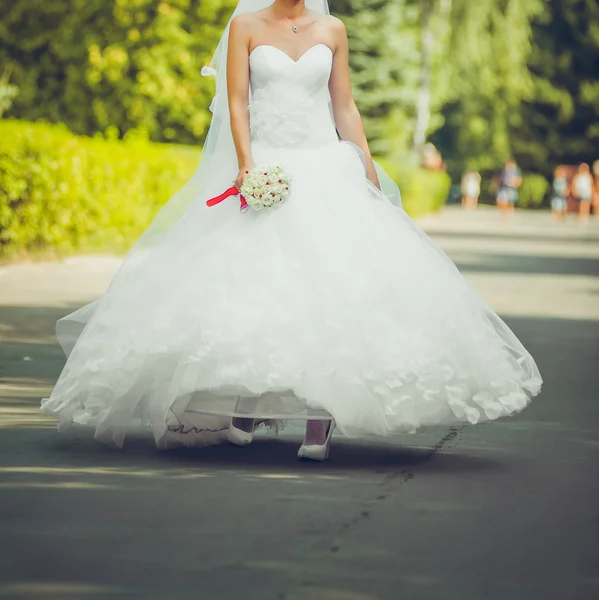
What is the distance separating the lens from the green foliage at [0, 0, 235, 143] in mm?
34906

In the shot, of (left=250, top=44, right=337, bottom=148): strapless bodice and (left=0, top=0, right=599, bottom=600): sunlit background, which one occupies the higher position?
(left=250, top=44, right=337, bottom=148): strapless bodice

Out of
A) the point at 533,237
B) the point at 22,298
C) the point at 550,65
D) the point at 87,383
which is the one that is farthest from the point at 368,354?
the point at 550,65

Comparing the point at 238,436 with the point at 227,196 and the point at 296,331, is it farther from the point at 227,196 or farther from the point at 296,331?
the point at 227,196

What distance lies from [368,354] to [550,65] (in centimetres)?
7112

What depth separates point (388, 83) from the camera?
193 ft

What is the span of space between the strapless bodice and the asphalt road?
146cm

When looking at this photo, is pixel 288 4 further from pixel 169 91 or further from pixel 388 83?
pixel 388 83

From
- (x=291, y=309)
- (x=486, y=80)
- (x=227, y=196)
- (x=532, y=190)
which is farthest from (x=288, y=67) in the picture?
(x=532, y=190)

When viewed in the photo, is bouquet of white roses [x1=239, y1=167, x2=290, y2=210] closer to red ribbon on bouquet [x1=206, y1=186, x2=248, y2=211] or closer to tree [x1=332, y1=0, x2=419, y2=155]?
red ribbon on bouquet [x1=206, y1=186, x2=248, y2=211]

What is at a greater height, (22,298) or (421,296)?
(421,296)

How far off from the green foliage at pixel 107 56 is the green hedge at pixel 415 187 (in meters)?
7.62

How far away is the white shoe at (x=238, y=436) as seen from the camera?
7980mm

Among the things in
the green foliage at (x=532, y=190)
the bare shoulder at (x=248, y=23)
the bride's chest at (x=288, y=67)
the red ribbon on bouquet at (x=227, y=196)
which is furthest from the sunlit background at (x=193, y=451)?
the green foliage at (x=532, y=190)

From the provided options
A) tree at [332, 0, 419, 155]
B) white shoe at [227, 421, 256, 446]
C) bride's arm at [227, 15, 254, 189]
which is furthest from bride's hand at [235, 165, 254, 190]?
tree at [332, 0, 419, 155]
